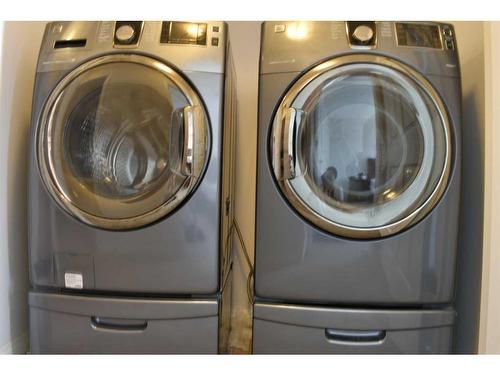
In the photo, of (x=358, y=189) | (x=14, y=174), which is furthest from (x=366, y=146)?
(x=14, y=174)

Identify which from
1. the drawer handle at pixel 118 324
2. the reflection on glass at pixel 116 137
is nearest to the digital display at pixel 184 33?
the reflection on glass at pixel 116 137

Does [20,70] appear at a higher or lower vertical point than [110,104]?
higher

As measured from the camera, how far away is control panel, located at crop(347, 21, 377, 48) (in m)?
1.01

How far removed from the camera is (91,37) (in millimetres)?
1060

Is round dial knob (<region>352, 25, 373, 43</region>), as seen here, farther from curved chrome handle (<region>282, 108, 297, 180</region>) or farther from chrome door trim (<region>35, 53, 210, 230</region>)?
chrome door trim (<region>35, 53, 210, 230</region>)

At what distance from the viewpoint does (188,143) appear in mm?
961

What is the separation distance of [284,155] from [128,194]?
46 centimetres

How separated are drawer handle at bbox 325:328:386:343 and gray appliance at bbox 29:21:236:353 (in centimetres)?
32
